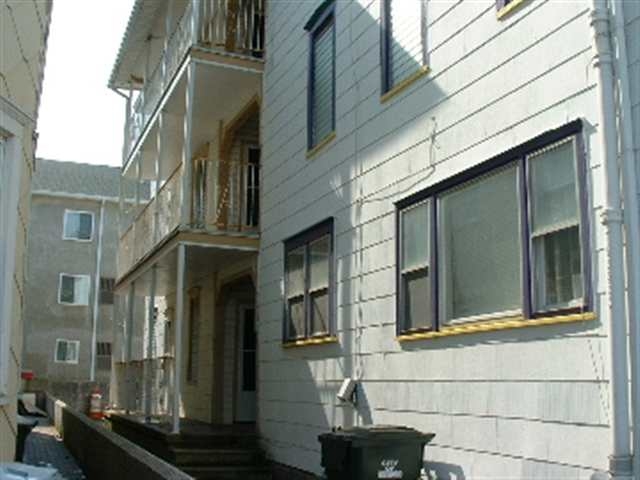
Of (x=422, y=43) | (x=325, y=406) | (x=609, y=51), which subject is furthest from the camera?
(x=325, y=406)

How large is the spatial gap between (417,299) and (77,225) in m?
31.2

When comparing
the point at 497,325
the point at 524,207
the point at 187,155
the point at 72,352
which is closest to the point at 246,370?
the point at 187,155

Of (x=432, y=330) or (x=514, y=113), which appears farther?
(x=432, y=330)

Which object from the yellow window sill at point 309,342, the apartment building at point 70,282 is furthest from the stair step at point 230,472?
the apartment building at point 70,282

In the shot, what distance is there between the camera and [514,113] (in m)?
6.68

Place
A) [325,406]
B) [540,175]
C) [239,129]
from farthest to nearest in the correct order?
1. [239,129]
2. [325,406]
3. [540,175]

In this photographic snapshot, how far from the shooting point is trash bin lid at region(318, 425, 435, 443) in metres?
6.91

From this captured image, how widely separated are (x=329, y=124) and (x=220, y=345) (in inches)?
243

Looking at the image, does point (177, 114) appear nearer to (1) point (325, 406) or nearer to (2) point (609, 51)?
(1) point (325, 406)

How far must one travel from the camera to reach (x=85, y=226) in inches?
1457

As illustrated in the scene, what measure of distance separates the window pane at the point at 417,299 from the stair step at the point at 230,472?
4540mm

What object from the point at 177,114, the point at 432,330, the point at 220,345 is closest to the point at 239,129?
the point at 177,114

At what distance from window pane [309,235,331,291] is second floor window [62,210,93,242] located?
27944 mm

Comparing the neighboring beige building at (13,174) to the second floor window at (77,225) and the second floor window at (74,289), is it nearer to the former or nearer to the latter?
the second floor window at (74,289)
